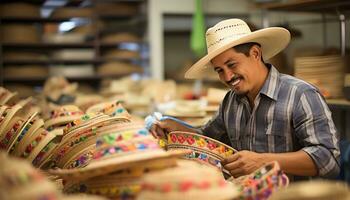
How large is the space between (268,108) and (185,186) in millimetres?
1261

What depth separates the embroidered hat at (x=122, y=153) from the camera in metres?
1.20

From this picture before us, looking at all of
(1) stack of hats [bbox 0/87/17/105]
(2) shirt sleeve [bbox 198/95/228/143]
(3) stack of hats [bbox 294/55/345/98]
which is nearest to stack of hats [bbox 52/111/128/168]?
(2) shirt sleeve [bbox 198/95/228/143]

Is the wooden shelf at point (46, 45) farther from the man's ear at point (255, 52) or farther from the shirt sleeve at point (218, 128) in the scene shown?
the man's ear at point (255, 52)

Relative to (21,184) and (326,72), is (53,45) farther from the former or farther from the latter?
(21,184)

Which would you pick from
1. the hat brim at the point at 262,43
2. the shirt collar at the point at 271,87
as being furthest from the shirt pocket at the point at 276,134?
the hat brim at the point at 262,43

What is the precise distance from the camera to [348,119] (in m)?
4.76

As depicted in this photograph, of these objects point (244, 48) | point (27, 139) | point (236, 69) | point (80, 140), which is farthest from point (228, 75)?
point (27, 139)

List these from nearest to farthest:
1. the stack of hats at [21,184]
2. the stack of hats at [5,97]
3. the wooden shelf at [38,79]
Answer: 1. the stack of hats at [21,184]
2. the stack of hats at [5,97]
3. the wooden shelf at [38,79]

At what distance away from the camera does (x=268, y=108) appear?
2270mm

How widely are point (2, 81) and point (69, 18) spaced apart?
1434 mm

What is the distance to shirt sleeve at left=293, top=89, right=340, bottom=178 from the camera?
6.55 ft

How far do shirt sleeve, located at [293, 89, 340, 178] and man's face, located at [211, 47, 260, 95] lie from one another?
0.26 m

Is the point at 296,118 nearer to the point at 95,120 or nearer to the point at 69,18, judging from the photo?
the point at 95,120

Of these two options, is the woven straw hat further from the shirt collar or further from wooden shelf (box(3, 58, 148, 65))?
wooden shelf (box(3, 58, 148, 65))
